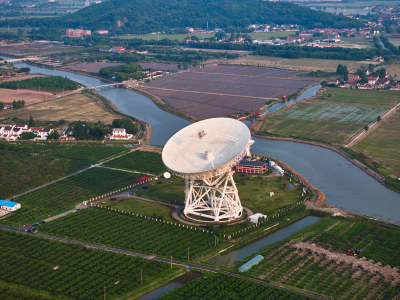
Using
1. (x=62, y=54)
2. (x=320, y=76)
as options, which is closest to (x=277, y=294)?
(x=320, y=76)

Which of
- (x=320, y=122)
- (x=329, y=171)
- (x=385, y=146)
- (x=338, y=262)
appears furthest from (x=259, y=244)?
(x=320, y=122)

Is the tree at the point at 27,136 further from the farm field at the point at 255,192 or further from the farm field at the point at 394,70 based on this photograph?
the farm field at the point at 394,70

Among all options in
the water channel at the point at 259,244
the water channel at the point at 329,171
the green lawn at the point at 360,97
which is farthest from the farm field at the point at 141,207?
the green lawn at the point at 360,97

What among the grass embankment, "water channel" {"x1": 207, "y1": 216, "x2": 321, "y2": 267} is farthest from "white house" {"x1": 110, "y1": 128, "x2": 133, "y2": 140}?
"water channel" {"x1": 207, "y1": 216, "x2": 321, "y2": 267}

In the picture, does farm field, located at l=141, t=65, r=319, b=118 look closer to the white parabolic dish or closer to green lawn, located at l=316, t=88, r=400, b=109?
green lawn, located at l=316, t=88, r=400, b=109

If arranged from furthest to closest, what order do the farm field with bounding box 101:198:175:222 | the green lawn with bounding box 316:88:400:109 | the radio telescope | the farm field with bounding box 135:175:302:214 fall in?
1. the green lawn with bounding box 316:88:400:109
2. the farm field with bounding box 135:175:302:214
3. the farm field with bounding box 101:198:175:222
4. the radio telescope

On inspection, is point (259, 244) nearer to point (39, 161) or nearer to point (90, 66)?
point (39, 161)

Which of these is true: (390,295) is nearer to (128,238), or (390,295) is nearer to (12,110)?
(128,238)
